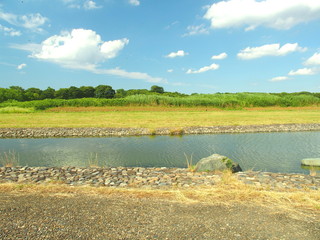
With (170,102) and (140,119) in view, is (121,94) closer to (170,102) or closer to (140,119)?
(170,102)

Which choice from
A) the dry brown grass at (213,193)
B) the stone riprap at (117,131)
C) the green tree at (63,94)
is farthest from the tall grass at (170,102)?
the green tree at (63,94)

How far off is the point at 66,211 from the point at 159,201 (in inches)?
97.5

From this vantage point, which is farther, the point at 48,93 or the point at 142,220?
the point at 48,93

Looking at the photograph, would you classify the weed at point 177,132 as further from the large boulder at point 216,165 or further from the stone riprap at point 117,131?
the large boulder at point 216,165

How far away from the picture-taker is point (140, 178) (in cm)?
880

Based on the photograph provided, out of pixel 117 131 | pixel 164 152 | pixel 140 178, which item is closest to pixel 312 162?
pixel 164 152

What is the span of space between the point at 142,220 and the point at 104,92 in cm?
10339

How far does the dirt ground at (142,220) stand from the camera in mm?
4707

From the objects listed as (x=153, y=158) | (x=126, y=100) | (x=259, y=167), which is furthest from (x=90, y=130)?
(x=126, y=100)

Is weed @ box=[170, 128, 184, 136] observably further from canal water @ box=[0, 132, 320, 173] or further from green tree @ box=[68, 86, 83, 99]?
green tree @ box=[68, 86, 83, 99]

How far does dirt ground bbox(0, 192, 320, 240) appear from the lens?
4.71m

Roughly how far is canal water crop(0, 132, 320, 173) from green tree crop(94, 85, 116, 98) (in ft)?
281

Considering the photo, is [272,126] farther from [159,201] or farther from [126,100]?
[126,100]

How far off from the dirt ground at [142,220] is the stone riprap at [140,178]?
65.0 inches
